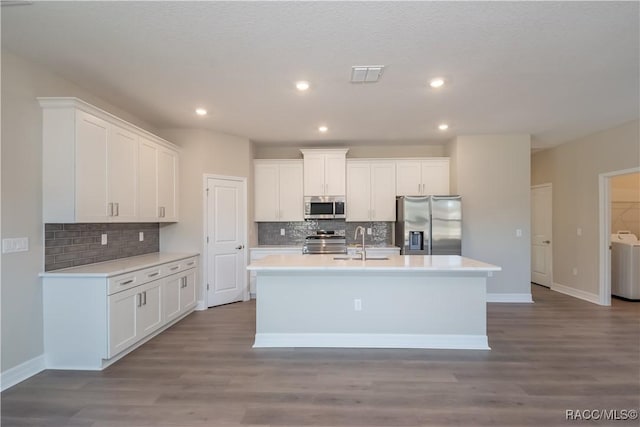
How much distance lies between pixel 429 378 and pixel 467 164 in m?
3.66

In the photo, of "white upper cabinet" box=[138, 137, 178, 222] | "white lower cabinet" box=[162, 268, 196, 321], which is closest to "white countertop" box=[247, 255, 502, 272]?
"white lower cabinet" box=[162, 268, 196, 321]

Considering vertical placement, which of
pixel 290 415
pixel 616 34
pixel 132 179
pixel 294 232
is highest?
pixel 616 34

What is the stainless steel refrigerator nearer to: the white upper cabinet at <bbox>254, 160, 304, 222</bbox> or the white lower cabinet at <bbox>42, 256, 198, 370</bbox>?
the white upper cabinet at <bbox>254, 160, 304, 222</bbox>

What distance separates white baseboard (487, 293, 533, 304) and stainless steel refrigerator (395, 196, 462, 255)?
104cm

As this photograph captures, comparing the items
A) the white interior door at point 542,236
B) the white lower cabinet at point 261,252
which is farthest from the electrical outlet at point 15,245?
the white interior door at point 542,236

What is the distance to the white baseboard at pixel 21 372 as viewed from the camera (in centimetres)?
254

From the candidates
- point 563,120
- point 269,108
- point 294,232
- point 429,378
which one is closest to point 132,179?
point 269,108

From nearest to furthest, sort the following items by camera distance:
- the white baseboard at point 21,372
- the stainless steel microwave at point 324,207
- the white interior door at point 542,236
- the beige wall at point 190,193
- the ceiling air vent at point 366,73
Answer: the white baseboard at point 21,372, the ceiling air vent at point 366,73, the beige wall at point 190,193, the stainless steel microwave at point 324,207, the white interior door at point 542,236

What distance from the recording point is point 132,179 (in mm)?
3678

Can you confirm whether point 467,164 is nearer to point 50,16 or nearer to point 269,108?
point 269,108

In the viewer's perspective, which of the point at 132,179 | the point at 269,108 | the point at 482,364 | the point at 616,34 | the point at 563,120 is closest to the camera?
the point at 616,34

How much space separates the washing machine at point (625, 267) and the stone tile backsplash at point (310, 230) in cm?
379

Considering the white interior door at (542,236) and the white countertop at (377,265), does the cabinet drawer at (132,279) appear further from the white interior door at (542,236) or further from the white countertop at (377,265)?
the white interior door at (542,236)

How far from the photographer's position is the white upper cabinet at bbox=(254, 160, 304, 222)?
18.6 ft
